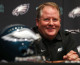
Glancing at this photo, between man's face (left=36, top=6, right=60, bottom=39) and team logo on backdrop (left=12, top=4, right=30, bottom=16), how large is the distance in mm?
1466

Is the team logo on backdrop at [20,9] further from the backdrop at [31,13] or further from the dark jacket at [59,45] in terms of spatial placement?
the dark jacket at [59,45]

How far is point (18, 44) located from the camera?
1.94 ft

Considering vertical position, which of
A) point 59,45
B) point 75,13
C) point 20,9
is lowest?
point 59,45

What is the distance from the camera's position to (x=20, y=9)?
2385 mm

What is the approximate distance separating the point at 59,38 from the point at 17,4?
1.51 meters

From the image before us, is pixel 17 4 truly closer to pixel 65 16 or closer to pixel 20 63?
pixel 65 16

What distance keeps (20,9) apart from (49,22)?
5.33 ft

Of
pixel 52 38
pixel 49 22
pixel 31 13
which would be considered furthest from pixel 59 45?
pixel 31 13

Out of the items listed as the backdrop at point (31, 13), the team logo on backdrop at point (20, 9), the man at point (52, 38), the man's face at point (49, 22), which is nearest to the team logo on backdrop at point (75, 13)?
the backdrop at point (31, 13)

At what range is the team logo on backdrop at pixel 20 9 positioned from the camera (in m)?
2.36

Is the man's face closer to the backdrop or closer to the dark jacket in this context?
the dark jacket

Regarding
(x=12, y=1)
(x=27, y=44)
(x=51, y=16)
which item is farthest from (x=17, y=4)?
(x=27, y=44)

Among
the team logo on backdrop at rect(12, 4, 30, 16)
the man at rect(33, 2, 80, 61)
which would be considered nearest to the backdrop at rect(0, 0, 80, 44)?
the team logo on backdrop at rect(12, 4, 30, 16)

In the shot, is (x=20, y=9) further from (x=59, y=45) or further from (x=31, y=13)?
(x=59, y=45)
